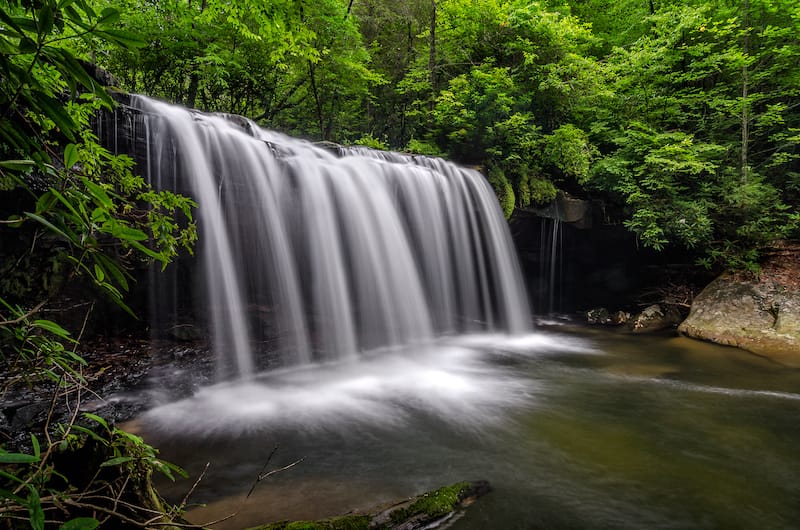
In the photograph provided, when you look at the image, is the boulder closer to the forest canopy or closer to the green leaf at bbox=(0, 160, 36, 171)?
the forest canopy

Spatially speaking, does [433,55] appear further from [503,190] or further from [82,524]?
[82,524]

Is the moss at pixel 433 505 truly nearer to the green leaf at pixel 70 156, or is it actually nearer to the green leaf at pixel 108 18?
the green leaf at pixel 70 156

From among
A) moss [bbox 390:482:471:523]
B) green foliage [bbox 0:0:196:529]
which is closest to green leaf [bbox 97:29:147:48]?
green foliage [bbox 0:0:196:529]

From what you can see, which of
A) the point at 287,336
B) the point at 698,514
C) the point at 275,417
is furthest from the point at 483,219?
the point at 698,514

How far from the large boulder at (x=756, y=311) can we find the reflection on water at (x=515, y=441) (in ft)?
4.27

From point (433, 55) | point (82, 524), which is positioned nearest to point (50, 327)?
point (82, 524)

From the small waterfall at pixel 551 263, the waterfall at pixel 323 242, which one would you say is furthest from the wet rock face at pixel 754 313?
Answer: the waterfall at pixel 323 242

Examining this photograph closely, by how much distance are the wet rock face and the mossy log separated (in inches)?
299

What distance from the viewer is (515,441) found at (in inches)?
153

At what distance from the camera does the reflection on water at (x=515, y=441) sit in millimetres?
2773

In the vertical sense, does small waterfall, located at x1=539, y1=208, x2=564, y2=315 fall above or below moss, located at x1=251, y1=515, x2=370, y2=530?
above

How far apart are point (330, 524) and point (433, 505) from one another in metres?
0.74

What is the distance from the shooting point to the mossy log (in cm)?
210

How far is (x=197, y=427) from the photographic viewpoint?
13.6 feet
